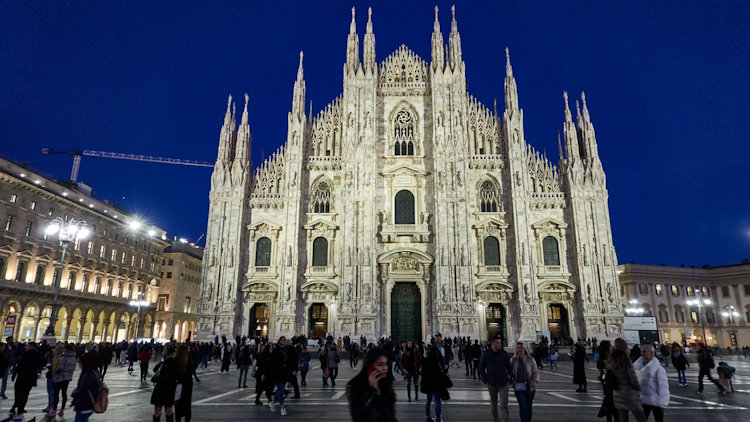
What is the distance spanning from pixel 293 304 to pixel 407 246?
931 centimetres

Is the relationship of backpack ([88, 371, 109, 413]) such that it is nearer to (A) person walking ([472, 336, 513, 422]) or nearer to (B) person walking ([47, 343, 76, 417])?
(B) person walking ([47, 343, 76, 417])

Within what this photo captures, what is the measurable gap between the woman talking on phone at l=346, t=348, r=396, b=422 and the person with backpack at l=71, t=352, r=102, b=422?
492 centimetres

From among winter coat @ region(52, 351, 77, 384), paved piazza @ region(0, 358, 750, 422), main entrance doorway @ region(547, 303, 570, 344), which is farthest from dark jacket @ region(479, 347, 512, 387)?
main entrance doorway @ region(547, 303, 570, 344)

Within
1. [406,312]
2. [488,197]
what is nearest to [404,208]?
[488,197]

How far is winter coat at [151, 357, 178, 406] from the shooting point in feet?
23.7

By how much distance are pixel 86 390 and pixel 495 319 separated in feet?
98.2

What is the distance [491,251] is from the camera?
3406 centimetres

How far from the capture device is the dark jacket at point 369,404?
11.8ft

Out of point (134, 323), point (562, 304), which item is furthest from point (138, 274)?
point (562, 304)

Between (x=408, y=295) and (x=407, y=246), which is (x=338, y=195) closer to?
(x=407, y=246)

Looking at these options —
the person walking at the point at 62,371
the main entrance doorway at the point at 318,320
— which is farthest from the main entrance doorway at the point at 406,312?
the person walking at the point at 62,371

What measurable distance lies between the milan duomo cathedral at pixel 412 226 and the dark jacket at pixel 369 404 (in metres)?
28.7

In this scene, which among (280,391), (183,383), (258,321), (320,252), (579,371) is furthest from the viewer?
(320,252)

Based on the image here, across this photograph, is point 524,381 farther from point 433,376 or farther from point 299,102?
point 299,102
